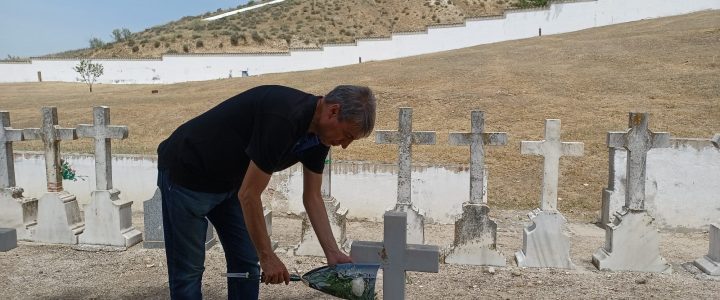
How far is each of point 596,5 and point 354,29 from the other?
19.6 meters

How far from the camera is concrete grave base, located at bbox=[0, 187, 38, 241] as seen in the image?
5883 mm

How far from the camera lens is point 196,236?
2.95 m

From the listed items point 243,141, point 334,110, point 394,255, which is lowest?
point 394,255

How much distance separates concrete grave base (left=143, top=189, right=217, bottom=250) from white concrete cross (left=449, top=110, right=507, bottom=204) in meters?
2.61

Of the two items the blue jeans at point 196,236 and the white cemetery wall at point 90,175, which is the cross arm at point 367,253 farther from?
the white cemetery wall at point 90,175

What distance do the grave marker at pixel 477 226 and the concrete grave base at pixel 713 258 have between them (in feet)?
5.65

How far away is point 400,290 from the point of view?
107 inches

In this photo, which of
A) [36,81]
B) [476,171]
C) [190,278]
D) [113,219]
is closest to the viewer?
[190,278]

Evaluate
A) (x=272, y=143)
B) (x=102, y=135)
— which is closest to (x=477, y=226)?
(x=272, y=143)

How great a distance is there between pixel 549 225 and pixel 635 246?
76 centimetres

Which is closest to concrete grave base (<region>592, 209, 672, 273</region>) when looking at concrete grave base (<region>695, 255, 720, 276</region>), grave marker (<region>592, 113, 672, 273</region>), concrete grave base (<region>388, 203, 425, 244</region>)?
grave marker (<region>592, 113, 672, 273</region>)

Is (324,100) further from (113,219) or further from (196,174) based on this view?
(113,219)

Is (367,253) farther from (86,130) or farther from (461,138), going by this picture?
(86,130)

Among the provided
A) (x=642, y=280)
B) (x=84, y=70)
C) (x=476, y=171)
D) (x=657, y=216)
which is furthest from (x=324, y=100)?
(x=84, y=70)
